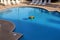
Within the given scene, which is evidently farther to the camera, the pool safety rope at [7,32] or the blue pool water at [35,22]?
the blue pool water at [35,22]

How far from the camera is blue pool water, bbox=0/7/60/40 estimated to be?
7.50 metres

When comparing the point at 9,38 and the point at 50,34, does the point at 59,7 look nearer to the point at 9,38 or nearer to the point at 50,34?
the point at 50,34

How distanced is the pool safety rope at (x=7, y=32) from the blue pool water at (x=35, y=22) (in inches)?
14.8

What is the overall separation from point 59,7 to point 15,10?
3529mm

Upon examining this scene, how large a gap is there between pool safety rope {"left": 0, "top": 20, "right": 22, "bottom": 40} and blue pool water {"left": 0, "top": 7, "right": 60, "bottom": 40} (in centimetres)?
38

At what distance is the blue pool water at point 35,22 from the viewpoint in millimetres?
7500

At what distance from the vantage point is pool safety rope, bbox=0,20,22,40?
6.59m

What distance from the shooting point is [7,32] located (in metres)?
Result: 7.14

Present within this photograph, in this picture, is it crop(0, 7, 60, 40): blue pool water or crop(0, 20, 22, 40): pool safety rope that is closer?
crop(0, 20, 22, 40): pool safety rope

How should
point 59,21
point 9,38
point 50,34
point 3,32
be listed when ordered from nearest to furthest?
point 9,38
point 3,32
point 50,34
point 59,21

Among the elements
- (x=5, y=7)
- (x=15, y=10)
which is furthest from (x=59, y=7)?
(x=5, y=7)

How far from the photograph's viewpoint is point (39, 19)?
964cm

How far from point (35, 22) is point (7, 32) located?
2.47m

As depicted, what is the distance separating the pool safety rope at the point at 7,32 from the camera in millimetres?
6594
